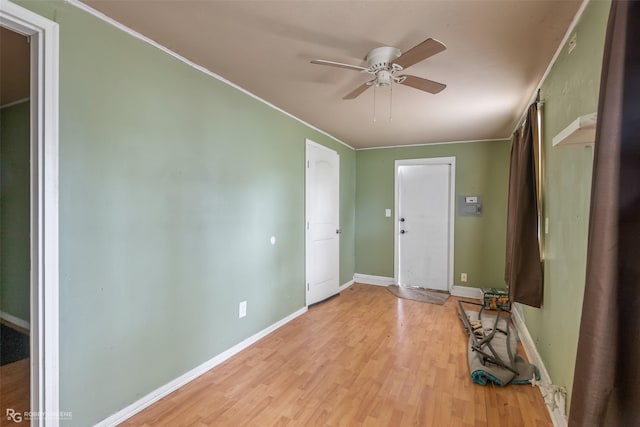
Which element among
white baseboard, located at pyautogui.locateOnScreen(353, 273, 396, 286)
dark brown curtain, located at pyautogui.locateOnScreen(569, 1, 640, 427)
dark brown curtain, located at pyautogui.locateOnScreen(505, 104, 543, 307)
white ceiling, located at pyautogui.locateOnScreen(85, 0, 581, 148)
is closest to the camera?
dark brown curtain, located at pyautogui.locateOnScreen(569, 1, 640, 427)

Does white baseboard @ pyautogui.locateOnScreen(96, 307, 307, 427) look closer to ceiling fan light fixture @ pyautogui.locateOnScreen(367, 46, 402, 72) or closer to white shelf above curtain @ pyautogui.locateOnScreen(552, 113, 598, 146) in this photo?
ceiling fan light fixture @ pyautogui.locateOnScreen(367, 46, 402, 72)

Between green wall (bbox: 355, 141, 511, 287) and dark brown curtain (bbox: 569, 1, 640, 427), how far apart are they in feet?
12.8

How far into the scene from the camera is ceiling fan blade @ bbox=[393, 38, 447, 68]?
1.52 m

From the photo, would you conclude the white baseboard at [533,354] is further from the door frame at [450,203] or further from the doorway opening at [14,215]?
the doorway opening at [14,215]

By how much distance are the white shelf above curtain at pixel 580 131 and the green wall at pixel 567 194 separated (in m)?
0.36

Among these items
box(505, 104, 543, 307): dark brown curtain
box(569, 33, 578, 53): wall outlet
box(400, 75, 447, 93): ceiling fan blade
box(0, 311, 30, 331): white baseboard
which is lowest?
box(0, 311, 30, 331): white baseboard

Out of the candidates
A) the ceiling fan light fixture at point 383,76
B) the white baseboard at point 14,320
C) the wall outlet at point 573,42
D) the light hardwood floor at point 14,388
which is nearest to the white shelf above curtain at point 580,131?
the wall outlet at point 573,42

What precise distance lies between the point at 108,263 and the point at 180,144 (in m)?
0.94

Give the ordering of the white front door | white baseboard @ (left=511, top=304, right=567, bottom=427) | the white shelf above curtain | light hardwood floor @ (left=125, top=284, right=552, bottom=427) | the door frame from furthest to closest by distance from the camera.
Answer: the door frame → the white front door → light hardwood floor @ (left=125, top=284, right=552, bottom=427) → white baseboard @ (left=511, top=304, right=567, bottom=427) → the white shelf above curtain

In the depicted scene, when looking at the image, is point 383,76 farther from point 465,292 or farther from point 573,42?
point 465,292

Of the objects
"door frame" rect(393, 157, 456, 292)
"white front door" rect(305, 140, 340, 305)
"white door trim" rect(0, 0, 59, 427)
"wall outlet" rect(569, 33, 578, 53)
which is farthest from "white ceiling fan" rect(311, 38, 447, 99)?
"door frame" rect(393, 157, 456, 292)

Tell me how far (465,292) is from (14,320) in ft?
18.7

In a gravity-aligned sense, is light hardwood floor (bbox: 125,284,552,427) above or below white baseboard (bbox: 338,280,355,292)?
below

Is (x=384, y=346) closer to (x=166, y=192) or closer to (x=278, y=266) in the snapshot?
(x=278, y=266)
